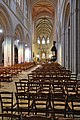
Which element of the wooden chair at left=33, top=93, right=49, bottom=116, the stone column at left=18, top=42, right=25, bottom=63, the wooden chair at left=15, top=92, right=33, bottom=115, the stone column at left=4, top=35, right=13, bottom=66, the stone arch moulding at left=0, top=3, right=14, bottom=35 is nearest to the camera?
the wooden chair at left=33, top=93, right=49, bottom=116

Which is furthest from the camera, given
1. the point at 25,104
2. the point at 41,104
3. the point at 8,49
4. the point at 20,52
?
the point at 20,52

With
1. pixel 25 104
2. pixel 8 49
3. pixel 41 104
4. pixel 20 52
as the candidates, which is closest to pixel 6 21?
pixel 8 49

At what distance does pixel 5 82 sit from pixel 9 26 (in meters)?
11.0

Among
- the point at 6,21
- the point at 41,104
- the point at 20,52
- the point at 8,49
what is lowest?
the point at 41,104

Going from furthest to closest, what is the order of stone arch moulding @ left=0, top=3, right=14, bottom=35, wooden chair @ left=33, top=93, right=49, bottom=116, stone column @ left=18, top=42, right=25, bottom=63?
stone column @ left=18, top=42, right=25, bottom=63 → stone arch moulding @ left=0, top=3, right=14, bottom=35 → wooden chair @ left=33, top=93, right=49, bottom=116

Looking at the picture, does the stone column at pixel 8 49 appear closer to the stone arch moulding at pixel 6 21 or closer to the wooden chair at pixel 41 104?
the stone arch moulding at pixel 6 21

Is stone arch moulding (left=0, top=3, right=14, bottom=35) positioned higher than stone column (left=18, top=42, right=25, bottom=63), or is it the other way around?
stone arch moulding (left=0, top=3, right=14, bottom=35)

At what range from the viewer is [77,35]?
50.0 ft

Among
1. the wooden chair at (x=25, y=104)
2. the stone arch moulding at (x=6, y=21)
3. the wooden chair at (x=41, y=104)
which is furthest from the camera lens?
the stone arch moulding at (x=6, y=21)

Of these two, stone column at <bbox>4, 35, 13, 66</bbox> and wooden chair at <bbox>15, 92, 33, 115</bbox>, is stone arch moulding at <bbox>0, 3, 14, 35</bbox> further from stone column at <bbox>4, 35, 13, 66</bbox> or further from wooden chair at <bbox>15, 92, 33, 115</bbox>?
wooden chair at <bbox>15, 92, 33, 115</bbox>

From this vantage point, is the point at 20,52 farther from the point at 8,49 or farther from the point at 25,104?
the point at 25,104

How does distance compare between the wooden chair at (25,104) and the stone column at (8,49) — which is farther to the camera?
the stone column at (8,49)

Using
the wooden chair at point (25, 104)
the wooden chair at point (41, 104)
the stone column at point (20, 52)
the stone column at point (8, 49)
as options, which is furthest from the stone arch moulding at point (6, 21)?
the wooden chair at point (41, 104)

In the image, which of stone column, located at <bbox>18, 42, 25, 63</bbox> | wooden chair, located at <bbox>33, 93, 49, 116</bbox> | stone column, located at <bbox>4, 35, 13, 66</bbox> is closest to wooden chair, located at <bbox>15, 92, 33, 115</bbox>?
wooden chair, located at <bbox>33, 93, 49, 116</bbox>
